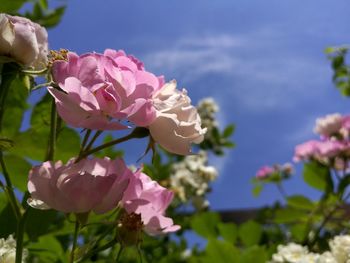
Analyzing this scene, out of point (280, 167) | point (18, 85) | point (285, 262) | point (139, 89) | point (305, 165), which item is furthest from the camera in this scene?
point (280, 167)

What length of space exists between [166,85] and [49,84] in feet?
0.37

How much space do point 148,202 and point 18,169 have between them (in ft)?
0.92

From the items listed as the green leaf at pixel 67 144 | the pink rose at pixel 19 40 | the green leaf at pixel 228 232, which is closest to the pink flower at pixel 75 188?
the pink rose at pixel 19 40

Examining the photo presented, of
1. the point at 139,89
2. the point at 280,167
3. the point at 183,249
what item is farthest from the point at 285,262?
the point at 280,167

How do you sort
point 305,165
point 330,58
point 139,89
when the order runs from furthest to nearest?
point 330,58 < point 305,165 < point 139,89

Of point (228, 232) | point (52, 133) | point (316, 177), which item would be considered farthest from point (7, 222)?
point (316, 177)

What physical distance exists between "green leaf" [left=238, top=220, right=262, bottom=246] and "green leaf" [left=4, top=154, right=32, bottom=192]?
2.54ft

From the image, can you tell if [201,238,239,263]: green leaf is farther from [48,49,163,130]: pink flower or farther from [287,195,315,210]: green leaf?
[287,195,315,210]: green leaf

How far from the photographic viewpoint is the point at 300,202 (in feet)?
5.38

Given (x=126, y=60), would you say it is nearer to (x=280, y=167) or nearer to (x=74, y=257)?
(x=74, y=257)

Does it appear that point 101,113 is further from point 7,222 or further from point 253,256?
point 253,256

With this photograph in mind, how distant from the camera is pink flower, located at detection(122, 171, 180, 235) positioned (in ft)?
1.77

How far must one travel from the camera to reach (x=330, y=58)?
78.4 inches

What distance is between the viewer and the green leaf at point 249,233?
140cm
